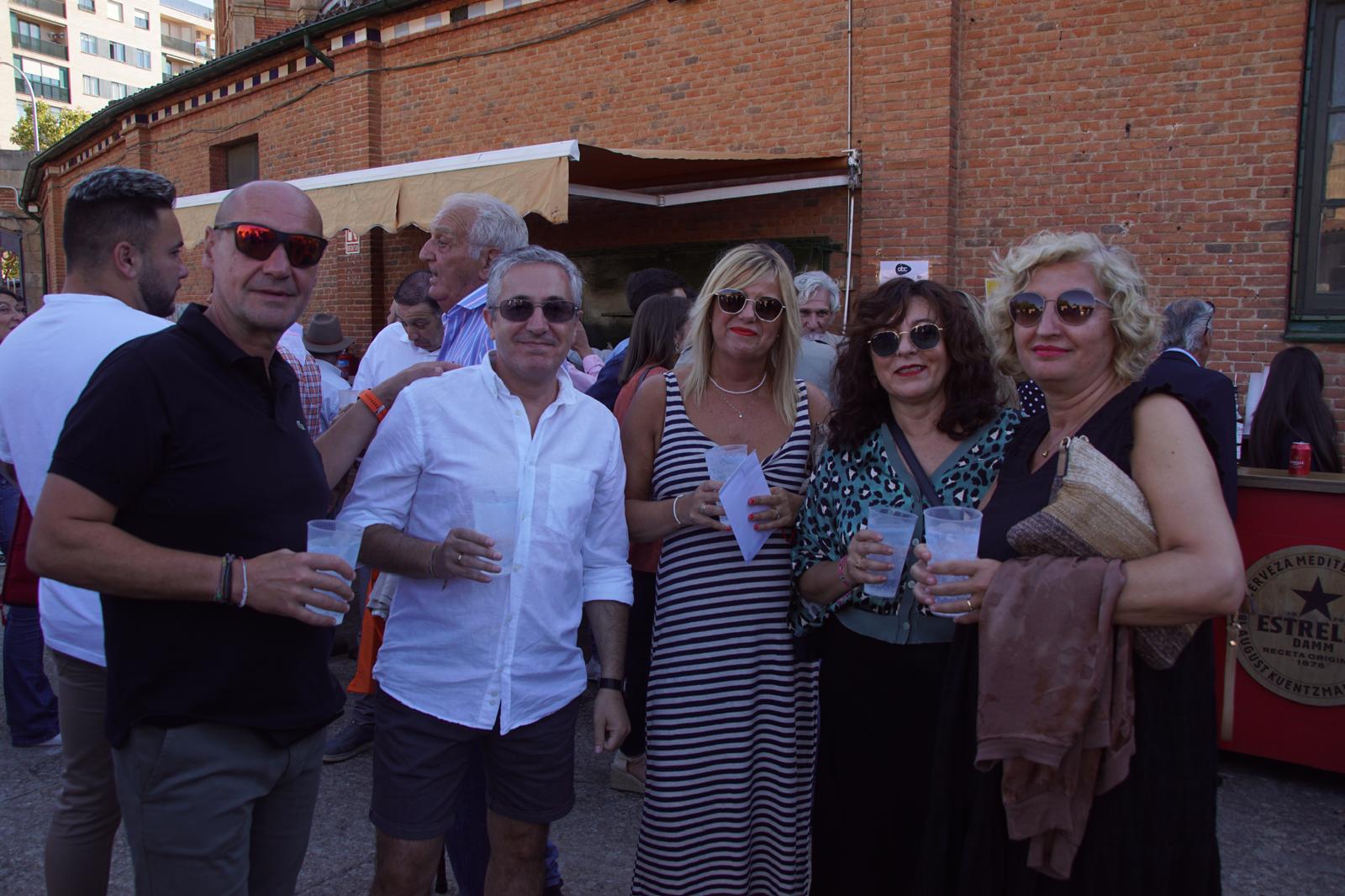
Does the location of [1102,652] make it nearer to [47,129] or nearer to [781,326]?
[781,326]

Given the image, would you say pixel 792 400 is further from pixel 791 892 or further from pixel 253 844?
pixel 253 844

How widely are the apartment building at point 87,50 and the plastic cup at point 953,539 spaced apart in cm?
7316

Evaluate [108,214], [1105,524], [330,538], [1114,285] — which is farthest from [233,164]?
[1105,524]

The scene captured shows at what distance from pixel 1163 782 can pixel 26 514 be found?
3.66m

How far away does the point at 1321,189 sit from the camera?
22.5ft

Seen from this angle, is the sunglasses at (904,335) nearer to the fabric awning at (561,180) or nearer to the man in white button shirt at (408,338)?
the man in white button shirt at (408,338)

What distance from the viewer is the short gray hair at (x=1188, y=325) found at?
5016 millimetres

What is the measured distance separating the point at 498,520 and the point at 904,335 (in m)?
1.12

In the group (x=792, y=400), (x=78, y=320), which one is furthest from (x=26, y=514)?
(x=792, y=400)

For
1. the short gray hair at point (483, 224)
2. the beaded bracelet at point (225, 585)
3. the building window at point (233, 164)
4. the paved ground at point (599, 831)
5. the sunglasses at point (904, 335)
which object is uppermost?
the building window at point (233, 164)

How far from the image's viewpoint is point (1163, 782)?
184 cm

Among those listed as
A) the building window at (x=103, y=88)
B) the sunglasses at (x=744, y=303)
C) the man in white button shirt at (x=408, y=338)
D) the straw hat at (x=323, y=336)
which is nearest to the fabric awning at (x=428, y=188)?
the straw hat at (x=323, y=336)

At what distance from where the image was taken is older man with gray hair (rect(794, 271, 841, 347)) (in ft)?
18.5

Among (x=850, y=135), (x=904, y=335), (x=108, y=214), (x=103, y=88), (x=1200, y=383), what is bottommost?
(x=1200, y=383)
